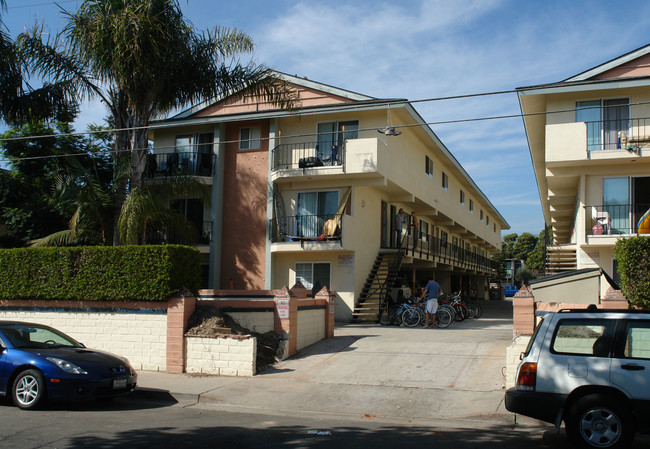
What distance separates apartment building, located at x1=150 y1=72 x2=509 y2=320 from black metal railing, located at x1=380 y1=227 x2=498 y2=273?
178 millimetres

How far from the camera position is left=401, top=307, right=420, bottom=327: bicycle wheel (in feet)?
62.3

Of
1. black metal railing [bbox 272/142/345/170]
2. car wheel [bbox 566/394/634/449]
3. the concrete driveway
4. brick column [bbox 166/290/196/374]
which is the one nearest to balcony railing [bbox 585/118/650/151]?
the concrete driveway

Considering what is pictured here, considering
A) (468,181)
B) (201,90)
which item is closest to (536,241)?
(468,181)

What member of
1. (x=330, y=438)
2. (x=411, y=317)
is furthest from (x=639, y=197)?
(x=330, y=438)

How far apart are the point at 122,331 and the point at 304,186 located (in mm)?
11335

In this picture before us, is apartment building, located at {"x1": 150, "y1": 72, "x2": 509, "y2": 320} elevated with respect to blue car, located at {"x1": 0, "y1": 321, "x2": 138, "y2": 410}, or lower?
elevated

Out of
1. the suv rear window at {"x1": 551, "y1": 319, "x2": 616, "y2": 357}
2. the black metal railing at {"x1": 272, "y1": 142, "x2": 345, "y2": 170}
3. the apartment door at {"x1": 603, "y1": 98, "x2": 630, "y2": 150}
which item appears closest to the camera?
the suv rear window at {"x1": 551, "y1": 319, "x2": 616, "y2": 357}

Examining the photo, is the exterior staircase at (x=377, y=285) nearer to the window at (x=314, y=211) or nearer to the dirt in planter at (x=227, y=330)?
the window at (x=314, y=211)

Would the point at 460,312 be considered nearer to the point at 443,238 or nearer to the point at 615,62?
the point at 615,62

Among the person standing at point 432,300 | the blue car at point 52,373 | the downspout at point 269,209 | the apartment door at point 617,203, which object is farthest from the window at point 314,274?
the blue car at point 52,373

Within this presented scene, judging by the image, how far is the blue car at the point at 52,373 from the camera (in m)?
8.54

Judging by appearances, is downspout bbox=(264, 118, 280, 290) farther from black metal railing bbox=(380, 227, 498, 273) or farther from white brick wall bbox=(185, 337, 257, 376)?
white brick wall bbox=(185, 337, 257, 376)

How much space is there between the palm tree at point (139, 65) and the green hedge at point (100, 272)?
3.33 meters

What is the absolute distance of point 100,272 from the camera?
41.3ft
